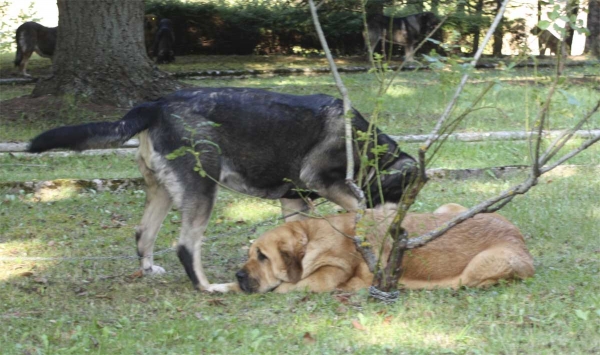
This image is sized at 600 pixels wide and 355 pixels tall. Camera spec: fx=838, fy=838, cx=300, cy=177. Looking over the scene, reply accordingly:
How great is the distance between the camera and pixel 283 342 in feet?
17.6

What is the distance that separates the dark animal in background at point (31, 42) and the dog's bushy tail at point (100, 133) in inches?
679

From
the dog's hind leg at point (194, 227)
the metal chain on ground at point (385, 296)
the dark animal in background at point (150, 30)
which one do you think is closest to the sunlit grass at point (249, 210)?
the dog's hind leg at point (194, 227)

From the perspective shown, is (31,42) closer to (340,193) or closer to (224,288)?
(340,193)

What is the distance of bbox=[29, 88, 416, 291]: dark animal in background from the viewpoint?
6750mm

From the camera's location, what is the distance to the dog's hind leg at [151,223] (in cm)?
729

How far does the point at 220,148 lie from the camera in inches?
272

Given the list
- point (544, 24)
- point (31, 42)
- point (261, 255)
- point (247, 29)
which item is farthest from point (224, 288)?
point (247, 29)

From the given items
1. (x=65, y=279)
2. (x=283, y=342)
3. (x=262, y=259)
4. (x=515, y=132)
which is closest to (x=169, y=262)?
(x=65, y=279)

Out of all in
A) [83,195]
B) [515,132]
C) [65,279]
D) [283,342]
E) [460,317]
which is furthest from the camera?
[515,132]

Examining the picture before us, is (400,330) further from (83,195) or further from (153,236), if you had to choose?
(83,195)

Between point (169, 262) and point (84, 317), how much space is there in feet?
6.02

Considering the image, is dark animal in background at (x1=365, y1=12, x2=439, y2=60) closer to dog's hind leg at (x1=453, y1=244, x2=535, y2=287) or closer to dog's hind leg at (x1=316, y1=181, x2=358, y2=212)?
dog's hind leg at (x1=316, y1=181, x2=358, y2=212)

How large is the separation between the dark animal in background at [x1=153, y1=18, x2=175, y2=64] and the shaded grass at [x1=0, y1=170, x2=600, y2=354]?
17178 mm

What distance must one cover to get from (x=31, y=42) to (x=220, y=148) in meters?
17.8
